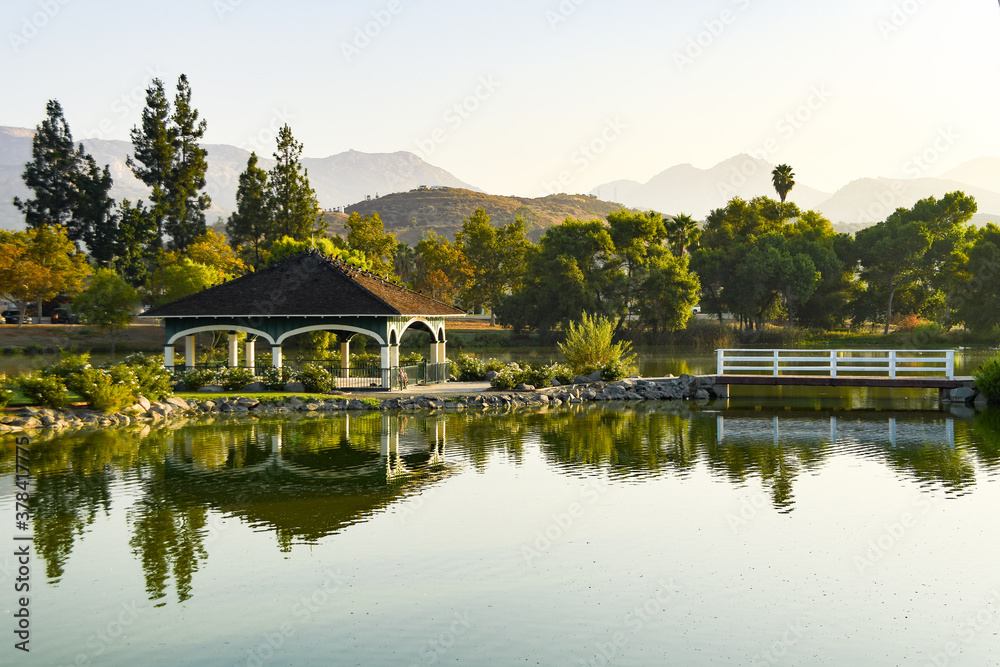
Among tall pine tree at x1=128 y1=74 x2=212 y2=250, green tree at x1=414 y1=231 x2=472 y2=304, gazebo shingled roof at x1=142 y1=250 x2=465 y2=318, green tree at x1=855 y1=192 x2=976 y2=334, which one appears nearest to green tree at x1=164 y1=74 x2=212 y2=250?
tall pine tree at x1=128 y1=74 x2=212 y2=250

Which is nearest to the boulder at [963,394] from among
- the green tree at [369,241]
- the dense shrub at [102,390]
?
the dense shrub at [102,390]

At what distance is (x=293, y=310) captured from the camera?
106 feet

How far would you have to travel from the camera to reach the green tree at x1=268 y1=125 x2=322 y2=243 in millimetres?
71438

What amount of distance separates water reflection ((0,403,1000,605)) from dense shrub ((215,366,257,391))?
447 centimetres

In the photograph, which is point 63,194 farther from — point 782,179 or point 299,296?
point 782,179

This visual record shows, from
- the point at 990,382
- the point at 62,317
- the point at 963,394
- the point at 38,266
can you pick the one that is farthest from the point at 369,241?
the point at 990,382

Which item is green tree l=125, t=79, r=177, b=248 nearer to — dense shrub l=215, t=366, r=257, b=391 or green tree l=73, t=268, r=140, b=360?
green tree l=73, t=268, r=140, b=360

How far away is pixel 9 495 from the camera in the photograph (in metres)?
16.9

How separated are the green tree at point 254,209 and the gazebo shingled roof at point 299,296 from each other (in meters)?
38.4

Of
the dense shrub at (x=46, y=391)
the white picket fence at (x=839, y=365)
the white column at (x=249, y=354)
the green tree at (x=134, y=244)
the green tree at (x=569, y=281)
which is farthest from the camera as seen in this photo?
the green tree at (x=134, y=244)

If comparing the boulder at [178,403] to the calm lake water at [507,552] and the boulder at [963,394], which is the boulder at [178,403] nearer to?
the calm lake water at [507,552]

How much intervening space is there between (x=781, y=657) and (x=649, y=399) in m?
25.6

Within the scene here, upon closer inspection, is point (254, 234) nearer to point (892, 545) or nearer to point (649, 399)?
point (649, 399)

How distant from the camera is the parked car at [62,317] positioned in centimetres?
7150
